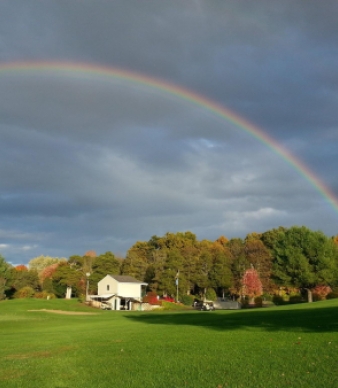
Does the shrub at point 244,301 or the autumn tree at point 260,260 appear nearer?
the shrub at point 244,301

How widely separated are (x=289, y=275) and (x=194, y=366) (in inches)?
2256

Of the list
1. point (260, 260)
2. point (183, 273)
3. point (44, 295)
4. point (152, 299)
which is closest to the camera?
point (152, 299)

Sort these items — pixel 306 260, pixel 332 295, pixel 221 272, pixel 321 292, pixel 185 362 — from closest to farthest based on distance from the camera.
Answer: pixel 185 362 < pixel 306 260 < pixel 332 295 < pixel 321 292 < pixel 221 272

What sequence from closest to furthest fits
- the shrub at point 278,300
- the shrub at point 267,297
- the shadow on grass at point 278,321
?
the shadow on grass at point 278,321 < the shrub at point 278,300 < the shrub at point 267,297

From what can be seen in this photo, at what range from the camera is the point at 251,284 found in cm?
8506

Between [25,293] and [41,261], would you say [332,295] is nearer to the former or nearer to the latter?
[25,293]

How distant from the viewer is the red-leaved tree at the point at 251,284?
Result: 8469 centimetres

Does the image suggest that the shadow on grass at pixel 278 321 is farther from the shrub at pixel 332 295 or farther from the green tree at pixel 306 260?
the shrub at pixel 332 295

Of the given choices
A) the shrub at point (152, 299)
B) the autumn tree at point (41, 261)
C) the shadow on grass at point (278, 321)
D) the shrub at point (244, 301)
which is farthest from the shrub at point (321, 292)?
the autumn tree at point (41, 261)

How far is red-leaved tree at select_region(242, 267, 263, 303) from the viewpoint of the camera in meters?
84.7

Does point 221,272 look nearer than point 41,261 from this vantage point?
Yes

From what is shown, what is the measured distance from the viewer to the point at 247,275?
86.0 m

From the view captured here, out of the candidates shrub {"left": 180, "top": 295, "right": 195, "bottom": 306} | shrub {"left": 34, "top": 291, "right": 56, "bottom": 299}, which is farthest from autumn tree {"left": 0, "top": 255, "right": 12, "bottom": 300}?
shrub {"left": 180, "top": 295, "right": 195, "bottom": 306}

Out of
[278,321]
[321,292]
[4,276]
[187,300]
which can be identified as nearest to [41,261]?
[4,276]
